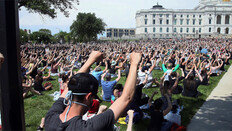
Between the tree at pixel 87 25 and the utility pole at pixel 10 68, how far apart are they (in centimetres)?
5863

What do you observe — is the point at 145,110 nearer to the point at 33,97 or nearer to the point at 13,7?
the point at 33,97

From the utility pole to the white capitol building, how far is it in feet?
309

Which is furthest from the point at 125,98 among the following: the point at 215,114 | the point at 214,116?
the point at 215,114

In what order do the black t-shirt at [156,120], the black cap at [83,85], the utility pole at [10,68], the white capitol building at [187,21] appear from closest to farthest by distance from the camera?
1. the utility pole at [10,68]
2. the black cap at [83,85]
3. the black t-shirt at [156,120]
4. the white capitol building at [187,21]

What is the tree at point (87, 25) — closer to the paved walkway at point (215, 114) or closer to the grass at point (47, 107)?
the grass at point (47, 107)

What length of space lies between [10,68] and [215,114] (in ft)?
19.3

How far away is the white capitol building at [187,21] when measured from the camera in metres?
92.9

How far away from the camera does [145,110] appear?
6.07m

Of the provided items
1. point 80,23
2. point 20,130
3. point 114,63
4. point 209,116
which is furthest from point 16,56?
point 80,23

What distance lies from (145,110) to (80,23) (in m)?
55.8

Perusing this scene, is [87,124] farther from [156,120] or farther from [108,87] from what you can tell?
[108,87]

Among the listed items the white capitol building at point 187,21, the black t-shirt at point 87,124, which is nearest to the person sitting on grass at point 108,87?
the black t-shirt at point 87,124

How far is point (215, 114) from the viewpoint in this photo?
5.66 m

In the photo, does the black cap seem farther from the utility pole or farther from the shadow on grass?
the shadow on grass
